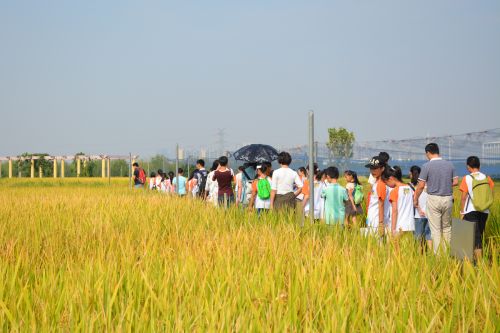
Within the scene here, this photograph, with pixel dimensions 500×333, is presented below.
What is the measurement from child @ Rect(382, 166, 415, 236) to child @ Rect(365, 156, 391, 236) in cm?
7

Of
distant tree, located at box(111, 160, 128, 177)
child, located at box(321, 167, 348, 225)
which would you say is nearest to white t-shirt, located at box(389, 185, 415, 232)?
child, located at box(321, 167, 348, 225)

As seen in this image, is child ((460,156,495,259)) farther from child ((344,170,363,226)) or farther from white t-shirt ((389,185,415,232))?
child ((344,170,363,226))

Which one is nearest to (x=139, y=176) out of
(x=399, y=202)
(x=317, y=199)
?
(x=317, y=199)

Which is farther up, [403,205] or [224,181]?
[224,181]

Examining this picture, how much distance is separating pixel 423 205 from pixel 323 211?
1.28m

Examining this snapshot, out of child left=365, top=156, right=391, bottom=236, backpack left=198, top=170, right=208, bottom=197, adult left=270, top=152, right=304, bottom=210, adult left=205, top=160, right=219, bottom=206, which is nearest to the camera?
child left=365, top=156, right=391, bottom=236

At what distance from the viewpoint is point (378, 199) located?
25.7ft

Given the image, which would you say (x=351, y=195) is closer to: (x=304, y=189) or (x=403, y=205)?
(x=304, y=189)

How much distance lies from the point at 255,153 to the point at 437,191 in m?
7.53

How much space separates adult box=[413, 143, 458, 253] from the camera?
8.18 m

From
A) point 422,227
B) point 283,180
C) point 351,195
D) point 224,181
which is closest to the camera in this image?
point 422,227

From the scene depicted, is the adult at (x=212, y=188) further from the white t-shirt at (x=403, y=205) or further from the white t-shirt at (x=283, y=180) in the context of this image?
the white t-shirt at (x=403, y=205)

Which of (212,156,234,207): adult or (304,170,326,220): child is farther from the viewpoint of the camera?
(212,156,234,207): adult

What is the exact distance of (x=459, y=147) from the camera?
87.5ft
